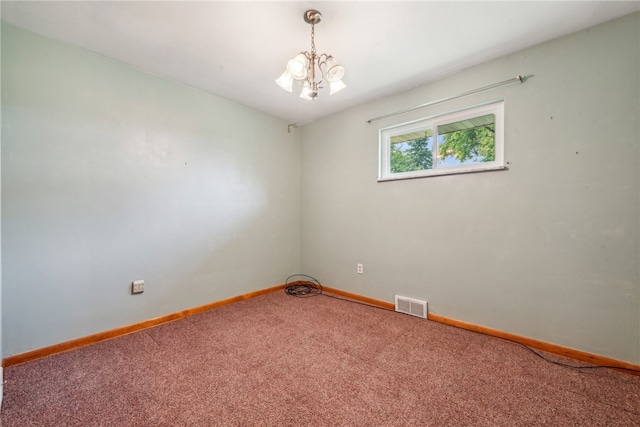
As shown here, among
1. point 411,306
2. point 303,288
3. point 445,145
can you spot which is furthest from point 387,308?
point 445,145

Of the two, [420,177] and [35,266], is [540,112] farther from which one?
[35,266]

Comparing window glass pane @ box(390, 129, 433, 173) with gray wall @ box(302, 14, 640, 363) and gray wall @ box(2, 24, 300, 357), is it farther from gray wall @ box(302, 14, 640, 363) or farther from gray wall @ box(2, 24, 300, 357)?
gray wall @ box(2, 24, 300, 357)

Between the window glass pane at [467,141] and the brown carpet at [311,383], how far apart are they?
156cm

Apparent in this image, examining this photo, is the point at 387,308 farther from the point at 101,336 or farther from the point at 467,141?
the point at 101,336

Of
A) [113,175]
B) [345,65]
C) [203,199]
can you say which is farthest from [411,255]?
[113,175]

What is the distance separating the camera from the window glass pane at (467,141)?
226cm

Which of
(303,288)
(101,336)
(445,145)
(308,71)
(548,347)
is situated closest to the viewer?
(308,71)

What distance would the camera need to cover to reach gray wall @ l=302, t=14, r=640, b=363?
1699mm

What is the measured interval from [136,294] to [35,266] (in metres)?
0.69

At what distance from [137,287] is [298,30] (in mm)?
2506

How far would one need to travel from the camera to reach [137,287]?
2273 millimetres

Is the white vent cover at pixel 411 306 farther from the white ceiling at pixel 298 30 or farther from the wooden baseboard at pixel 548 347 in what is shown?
the white ceiling at pixel 298 30

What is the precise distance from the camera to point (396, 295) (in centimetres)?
274

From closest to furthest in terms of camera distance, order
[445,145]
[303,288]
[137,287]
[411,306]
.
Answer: [137,287]
[445,145]
[411,306]
[303,288]
